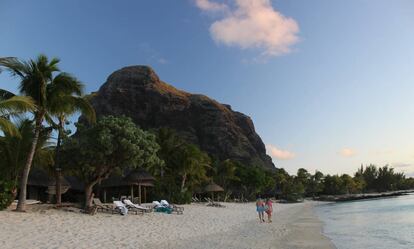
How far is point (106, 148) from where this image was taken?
869 inches

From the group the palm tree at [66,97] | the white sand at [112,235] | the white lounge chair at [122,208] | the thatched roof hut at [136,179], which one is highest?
the palm tree at [66,97]

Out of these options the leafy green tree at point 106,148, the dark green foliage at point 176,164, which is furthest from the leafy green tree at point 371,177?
the leafy green tree at point 106,148

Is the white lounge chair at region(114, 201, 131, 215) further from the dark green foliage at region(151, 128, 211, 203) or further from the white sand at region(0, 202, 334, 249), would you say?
the dark green foliage at region(151, 128, 211, 203)

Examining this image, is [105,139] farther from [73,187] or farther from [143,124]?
[143,124]

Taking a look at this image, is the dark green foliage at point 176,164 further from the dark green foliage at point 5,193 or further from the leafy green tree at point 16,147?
the dark green foliage at point 5,193

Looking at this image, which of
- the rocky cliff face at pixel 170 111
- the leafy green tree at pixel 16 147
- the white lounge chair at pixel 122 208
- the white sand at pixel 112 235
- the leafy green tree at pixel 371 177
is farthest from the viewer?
the leafy green tree at pixel 371 177

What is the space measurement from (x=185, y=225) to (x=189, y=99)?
105320 millimetres

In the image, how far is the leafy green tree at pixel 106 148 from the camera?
22.2 meters

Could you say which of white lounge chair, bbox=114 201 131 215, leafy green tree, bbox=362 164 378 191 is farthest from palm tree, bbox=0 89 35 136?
leafy green tree, bbox=362 164 378 191

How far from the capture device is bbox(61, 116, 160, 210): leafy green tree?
22188 millimetres

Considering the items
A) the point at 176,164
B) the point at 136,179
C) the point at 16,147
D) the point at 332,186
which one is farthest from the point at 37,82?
the point at 332,186

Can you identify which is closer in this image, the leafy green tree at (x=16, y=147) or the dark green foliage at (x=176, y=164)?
the leafy green tree at (x=16, y=147)

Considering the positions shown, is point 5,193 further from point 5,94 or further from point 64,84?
point 64,84

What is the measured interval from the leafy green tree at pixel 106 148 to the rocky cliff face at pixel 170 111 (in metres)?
86.0
